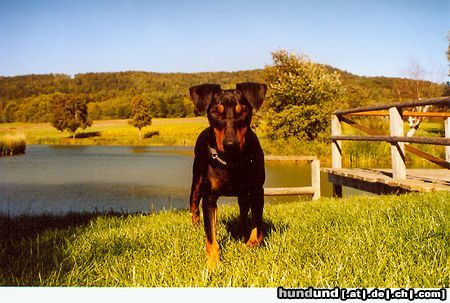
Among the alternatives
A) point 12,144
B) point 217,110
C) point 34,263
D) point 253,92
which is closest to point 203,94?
point 217,110

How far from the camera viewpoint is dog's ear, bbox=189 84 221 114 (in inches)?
106

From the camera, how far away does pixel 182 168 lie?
18875 mm

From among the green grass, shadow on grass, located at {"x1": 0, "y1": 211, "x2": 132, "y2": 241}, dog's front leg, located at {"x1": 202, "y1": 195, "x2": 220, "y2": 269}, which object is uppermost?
dog's front leg, located at {"x1": 202, "y1": 195, "x2": 220, "y2": 269}

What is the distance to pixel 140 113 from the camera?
38562mm

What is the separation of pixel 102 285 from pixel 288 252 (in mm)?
1242

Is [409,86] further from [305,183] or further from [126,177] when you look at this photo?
[126,177]

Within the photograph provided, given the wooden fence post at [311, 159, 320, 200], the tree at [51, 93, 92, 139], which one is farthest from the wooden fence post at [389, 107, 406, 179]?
the tree at [51, 93, 92, 139]

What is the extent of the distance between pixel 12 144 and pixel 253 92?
26.1 metres

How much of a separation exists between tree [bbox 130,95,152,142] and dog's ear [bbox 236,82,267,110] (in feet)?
122

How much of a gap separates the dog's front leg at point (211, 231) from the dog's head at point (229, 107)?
0.42 meters

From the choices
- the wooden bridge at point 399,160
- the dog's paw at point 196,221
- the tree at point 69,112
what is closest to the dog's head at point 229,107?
the dog's paw at point 196,221

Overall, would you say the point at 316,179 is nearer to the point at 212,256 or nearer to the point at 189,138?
the point at 212,256

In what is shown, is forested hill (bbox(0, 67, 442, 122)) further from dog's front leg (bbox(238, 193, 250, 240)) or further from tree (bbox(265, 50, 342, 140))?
dog's front leg (bbox(238, 193, 250, 240))

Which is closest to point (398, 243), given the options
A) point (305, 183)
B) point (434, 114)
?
point (434, 114)
